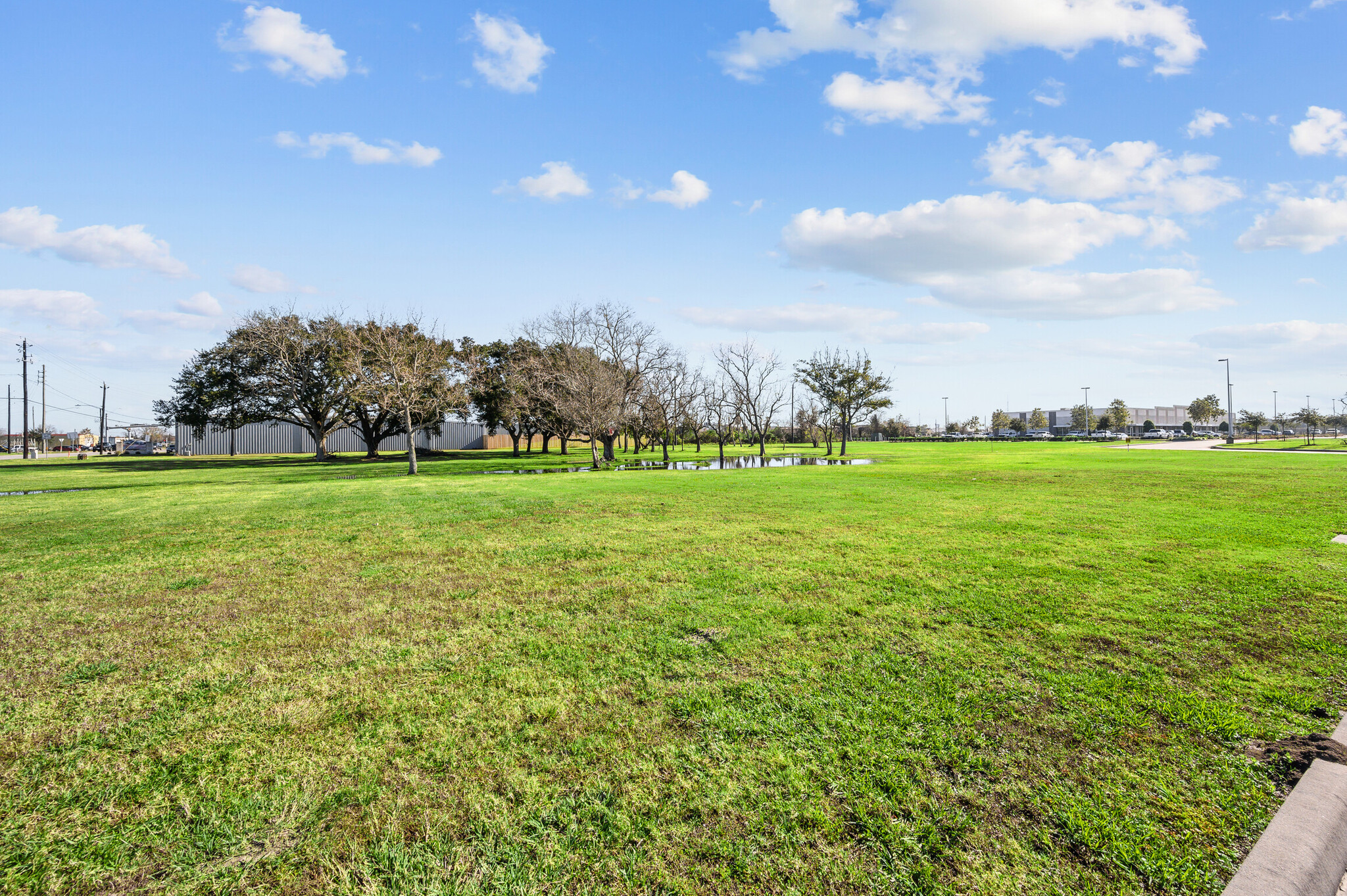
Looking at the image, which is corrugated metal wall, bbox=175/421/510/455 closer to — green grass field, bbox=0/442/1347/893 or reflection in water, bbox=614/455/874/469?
reflection in water, bbox=614/455/874/469

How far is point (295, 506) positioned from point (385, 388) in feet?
62.5

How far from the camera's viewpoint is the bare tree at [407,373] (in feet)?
86.5

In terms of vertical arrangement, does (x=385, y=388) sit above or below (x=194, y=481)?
above

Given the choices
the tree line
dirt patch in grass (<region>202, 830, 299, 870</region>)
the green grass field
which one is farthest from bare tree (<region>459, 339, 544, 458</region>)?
dirt patch in grass (<region>202, 830, 299, 870</region>)

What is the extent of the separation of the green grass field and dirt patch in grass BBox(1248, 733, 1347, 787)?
85mm

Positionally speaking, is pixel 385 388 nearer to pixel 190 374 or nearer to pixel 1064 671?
pixel 190 374

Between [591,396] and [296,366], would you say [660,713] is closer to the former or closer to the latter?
[591,396]

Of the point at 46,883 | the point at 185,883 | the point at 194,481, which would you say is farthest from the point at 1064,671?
the point at 194,481

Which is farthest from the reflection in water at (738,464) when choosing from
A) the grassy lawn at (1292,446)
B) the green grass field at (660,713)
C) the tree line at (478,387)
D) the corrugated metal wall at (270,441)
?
the grassy lawn at (1292,446)

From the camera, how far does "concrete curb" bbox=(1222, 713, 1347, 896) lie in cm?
225

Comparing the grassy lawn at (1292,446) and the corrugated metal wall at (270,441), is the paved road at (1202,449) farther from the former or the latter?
the corrugated metal wall at (270,441)

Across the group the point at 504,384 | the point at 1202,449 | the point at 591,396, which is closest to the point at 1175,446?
the point at 1202,449

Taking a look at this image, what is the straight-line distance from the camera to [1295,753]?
307cm

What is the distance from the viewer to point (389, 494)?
650 inches
